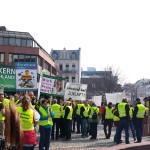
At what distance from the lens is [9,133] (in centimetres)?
667

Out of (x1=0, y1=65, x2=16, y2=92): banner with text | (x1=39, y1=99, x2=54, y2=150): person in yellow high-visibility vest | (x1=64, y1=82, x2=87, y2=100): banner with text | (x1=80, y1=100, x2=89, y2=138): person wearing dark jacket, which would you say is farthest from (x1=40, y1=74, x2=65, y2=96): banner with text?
(x1=39, y1=99, x2=54, y2=150): person in yellow high-visibility vest

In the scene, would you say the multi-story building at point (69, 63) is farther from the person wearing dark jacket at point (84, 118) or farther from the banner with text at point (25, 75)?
the banner with text at point (25, 75)

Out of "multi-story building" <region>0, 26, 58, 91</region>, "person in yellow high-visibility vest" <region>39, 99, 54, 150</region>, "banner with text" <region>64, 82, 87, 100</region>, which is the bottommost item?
"person in yellow high-visibility vest" <region>39, 99, 54, 150</region>

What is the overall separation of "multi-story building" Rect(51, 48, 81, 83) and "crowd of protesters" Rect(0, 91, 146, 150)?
332ft

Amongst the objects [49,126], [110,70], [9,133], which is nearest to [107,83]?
[110,70]

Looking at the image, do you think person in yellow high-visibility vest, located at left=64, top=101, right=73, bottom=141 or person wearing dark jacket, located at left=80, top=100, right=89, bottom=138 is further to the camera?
person wearing dark jacket, located at left=80, top=100, right=89, bottom=138

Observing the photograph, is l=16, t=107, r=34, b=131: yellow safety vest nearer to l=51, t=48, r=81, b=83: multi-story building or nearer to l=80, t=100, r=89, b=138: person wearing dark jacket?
l=80, t=100, r=89, b=138: person wearing dark jacket

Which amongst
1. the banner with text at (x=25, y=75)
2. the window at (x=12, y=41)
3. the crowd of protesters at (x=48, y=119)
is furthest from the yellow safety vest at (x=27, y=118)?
the window at (x=12, y=41)

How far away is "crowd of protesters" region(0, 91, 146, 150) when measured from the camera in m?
6.73

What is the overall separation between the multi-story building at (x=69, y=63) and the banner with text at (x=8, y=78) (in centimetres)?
10524

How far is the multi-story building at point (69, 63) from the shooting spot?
410 ft

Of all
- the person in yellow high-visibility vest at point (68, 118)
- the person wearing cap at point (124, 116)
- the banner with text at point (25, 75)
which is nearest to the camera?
the person wearing cap at point (124, 116)

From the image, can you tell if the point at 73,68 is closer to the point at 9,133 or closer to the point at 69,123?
the point at 69,123

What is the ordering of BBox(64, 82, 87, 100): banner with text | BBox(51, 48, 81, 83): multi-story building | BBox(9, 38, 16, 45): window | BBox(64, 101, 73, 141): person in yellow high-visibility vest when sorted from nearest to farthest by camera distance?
BBox(64, 101, 73, 141): person in yellow high-visibility vest, BBox(64, 82, 87, 100): banner with text, BBox(9, 38, 16, 45): window, BBox(51, 48, 81, 83): multi-story building
